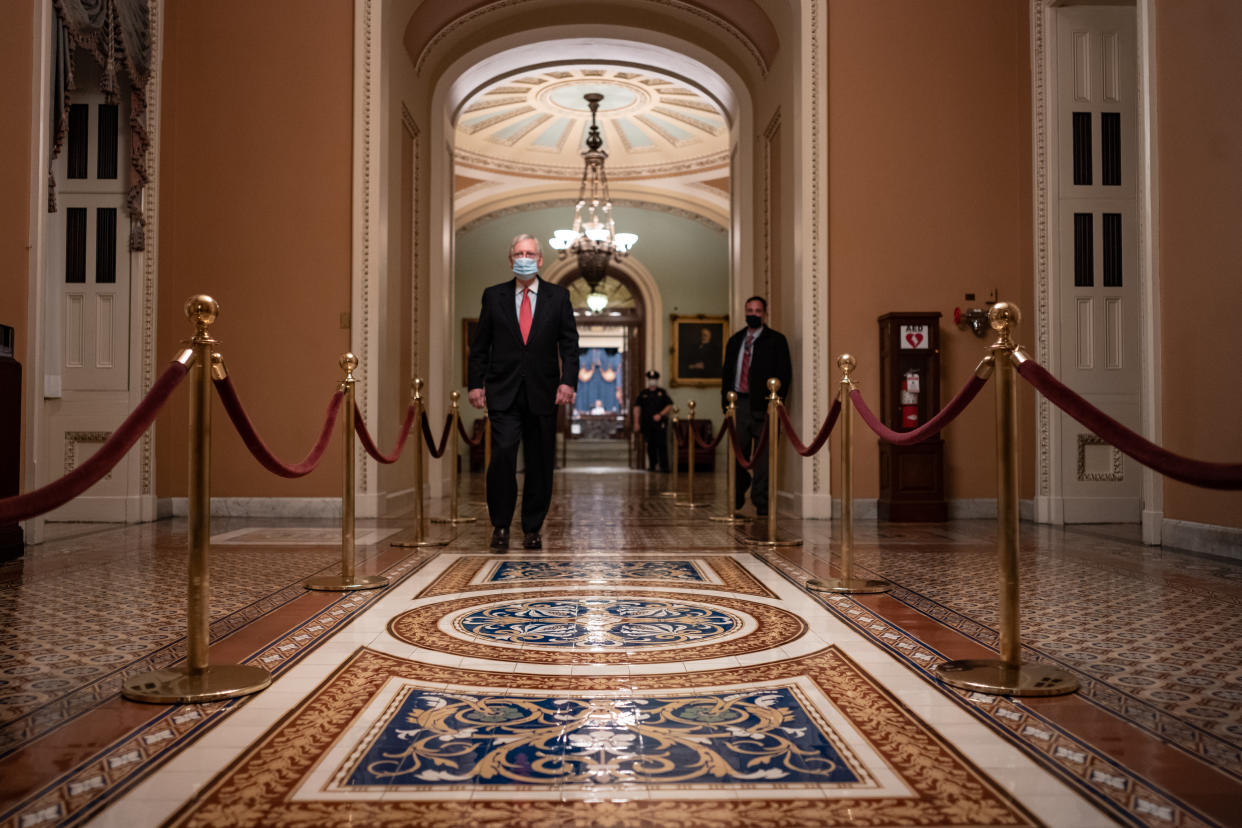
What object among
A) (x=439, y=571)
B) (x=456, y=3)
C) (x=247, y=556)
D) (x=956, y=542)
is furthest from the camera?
(x=456, y=3)

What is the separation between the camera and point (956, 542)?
5809mm

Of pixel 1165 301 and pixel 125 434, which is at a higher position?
pixel 1165 301

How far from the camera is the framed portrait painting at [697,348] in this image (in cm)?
1866

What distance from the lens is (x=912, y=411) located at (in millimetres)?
7211

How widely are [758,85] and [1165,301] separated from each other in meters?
5.30

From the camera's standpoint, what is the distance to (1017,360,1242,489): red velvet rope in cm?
190

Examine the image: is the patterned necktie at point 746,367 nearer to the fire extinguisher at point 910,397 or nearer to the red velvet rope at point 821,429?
the fire extinguisher at point 910,397

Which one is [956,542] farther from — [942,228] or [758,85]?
[758,85]

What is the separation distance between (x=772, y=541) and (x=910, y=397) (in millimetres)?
2249

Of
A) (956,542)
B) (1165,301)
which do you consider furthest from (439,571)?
(1165,301)

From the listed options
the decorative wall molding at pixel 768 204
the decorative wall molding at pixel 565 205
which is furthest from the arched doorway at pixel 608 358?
the decorative wall molding at pixel 768 204

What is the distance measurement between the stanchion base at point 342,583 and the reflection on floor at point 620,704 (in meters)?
0.07

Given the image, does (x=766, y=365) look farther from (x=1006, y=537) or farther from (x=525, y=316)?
(x=1006, y=537)

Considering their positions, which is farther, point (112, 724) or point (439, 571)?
point (439, 571)
